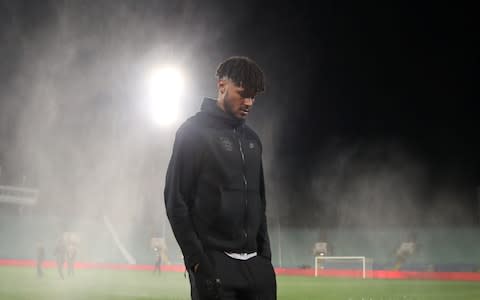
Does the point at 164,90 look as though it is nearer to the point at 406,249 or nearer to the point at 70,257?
the point at 70,257

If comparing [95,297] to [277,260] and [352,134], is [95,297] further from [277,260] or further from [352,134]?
[352,134]

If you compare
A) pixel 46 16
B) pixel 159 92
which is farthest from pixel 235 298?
pixel 159 92

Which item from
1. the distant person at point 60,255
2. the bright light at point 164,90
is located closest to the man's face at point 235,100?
the distant person at point 60,255

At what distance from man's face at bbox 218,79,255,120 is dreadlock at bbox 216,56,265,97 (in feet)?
0.07

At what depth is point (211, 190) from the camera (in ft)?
10.9

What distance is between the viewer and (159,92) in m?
31.4

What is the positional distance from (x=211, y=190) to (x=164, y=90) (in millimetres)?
28590

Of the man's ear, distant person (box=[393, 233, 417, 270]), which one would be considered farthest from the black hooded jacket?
distant person (box=[393, 233, 417, 270])

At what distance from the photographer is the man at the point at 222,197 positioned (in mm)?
3209

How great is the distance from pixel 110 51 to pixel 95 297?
1494 centimetres

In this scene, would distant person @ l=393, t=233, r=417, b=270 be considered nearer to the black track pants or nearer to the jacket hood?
the black track pants

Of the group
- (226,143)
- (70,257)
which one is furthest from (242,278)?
(70,257)

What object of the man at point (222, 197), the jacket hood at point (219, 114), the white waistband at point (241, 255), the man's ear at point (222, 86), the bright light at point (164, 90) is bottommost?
the white waistband at point (241, 255)

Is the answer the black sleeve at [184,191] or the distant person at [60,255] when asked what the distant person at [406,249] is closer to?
the distant person at [60,255]
